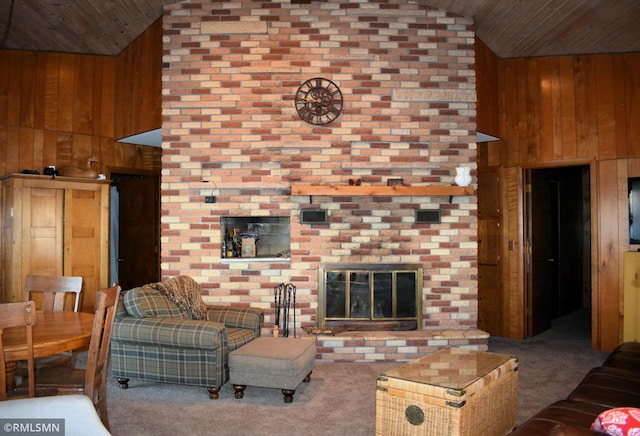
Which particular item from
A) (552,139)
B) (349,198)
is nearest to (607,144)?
(552,139)

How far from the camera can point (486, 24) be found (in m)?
5.05

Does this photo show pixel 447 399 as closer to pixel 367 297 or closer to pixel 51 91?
pixel 367 297

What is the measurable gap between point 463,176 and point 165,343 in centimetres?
307

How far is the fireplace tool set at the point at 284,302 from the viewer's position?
4742mm

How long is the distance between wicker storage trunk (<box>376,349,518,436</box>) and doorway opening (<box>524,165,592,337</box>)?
3.18m

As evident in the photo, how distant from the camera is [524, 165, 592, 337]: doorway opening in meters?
5.83

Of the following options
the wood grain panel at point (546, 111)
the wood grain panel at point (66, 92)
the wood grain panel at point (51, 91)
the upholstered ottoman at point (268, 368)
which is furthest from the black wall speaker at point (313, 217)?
the wood grain panel at point (51, 91)

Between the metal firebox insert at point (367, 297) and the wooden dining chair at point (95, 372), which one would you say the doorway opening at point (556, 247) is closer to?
the metal firebox insert at point (367, 297)

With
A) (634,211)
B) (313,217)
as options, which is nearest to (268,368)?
(313,217)

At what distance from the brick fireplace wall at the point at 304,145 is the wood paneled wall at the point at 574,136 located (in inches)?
39.4

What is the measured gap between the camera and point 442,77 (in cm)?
502

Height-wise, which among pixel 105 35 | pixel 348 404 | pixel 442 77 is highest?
pixel 105 35

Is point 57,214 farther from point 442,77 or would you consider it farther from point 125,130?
point 442,77

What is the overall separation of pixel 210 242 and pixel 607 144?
4.24 meters
